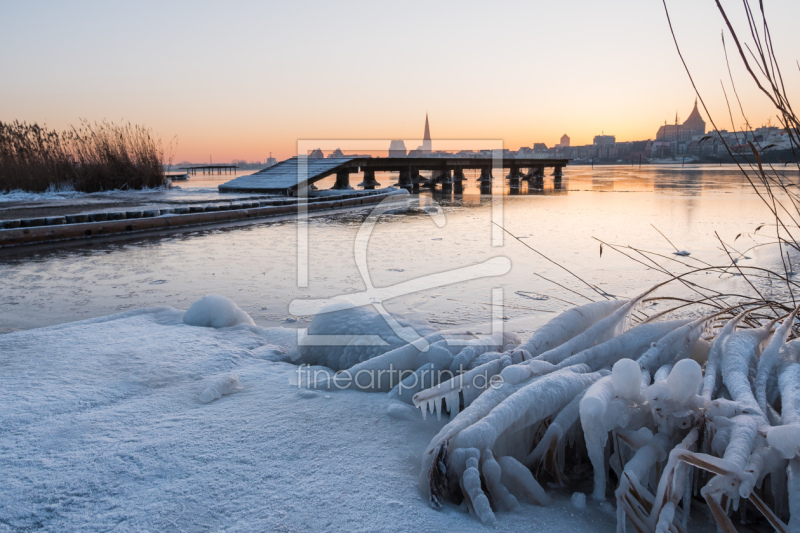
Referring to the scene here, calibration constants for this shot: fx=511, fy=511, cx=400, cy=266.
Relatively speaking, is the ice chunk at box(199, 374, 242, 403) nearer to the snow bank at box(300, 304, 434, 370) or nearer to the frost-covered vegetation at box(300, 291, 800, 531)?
the snow bank at box(300, 304, 434, 370)

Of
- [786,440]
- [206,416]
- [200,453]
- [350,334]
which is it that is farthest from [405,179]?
[786,440]

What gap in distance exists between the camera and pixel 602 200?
13750mm

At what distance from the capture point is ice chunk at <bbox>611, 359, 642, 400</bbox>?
125cm

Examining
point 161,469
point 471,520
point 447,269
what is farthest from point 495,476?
point 447,269

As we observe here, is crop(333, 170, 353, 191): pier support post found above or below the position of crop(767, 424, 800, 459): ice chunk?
above

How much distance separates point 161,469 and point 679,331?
1.64 m

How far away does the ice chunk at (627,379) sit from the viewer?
49.3 inches

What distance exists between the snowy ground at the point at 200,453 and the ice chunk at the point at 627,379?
294 mm

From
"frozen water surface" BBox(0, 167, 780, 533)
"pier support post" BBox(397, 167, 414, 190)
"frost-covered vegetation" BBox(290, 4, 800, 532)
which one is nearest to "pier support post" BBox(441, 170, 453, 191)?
"pier support post" BBox(397, 167, 414, 190)

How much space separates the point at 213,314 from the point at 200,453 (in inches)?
61.0

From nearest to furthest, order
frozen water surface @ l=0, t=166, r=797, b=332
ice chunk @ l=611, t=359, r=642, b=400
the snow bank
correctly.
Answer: ice chunk @ l=611, t=359, r=642, b=400
the snow bank
frozen water surface @ l=0, t=166, r=797, b=332

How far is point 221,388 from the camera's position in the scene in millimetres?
1883

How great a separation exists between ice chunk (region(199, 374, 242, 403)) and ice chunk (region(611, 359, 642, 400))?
133cm

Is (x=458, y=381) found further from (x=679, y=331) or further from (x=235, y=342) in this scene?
(x=235, y=342)
